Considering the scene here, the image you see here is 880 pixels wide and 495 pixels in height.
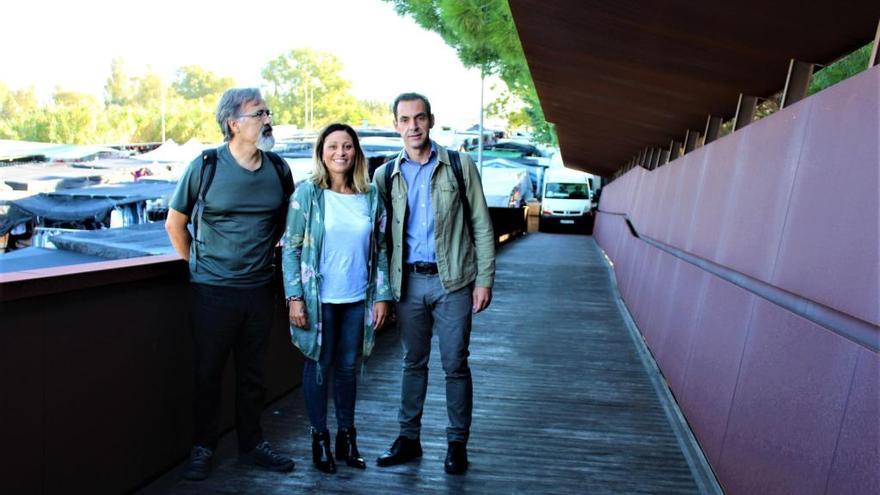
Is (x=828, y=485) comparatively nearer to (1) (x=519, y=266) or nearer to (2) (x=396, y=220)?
(2) (x=396, y=220)

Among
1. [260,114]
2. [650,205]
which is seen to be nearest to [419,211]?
[260,114]

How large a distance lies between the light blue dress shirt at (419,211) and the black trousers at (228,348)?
77 centimetres

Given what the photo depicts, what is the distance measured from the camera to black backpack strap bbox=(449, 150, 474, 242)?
498 cm

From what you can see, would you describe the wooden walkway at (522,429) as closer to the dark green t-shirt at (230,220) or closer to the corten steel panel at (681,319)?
the corten steel panel at (681,319)

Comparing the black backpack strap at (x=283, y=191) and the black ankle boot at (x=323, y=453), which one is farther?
the black ankle boot at (x=323, y=453)

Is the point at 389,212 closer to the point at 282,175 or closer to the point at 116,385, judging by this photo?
the point at 282,175

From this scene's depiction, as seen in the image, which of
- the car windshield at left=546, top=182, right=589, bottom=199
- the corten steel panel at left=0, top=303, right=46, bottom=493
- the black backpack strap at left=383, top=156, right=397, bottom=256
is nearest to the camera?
the corten steel panel at left=0, top=303, right=46, bottom=493

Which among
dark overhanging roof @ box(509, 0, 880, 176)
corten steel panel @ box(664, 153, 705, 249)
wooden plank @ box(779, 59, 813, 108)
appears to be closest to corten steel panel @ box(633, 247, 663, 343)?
corten steel panel @ box(664, 153, 705, 249)

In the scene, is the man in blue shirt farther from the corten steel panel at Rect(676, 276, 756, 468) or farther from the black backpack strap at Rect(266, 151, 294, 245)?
the corten steel panel at Rect(676, 276, 756, 468)

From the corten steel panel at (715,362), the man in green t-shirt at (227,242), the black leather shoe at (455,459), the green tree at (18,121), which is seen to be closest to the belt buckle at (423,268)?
the man in green t-shirt at (227,242)

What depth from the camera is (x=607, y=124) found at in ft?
52.8

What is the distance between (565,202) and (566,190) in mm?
1035

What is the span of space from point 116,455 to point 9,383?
89cm

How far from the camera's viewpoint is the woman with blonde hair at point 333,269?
473 cm
